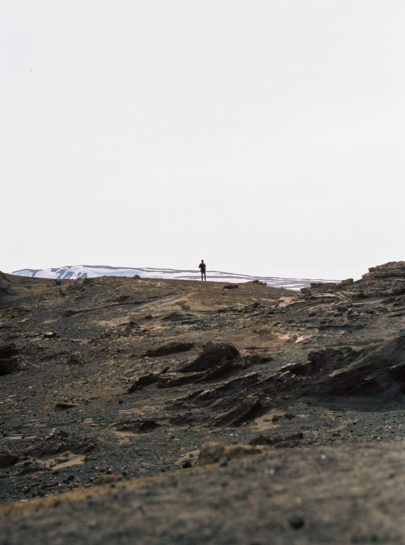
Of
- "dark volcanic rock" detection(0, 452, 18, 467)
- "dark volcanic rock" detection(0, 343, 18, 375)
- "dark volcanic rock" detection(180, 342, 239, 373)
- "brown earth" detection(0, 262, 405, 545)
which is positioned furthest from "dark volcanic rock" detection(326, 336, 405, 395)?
"dark volcanic rock" detection(0, 343, 18, 375)

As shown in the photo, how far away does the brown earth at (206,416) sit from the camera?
15.4ft

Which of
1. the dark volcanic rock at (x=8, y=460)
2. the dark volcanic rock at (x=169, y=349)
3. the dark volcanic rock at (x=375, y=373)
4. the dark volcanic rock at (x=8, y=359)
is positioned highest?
the dark volcanic rock at (x=375, y=373)

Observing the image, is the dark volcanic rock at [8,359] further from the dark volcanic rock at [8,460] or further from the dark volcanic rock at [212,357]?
the dark volcanic rock at [8,460]

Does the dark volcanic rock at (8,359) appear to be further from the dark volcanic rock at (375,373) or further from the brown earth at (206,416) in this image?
the dark volcanic rock at (375,373)

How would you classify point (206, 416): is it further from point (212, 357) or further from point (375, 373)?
point (212, 357)

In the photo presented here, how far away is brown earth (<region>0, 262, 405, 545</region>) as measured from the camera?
4.69 m

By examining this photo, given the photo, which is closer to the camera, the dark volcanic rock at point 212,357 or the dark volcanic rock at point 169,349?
the dark volcanic rock at point 212,357

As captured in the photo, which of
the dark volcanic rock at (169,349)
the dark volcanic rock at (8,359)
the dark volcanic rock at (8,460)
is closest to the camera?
the dark volcanic rock at (8,460)

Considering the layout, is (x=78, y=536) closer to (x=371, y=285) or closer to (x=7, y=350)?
(x=7, y=350)

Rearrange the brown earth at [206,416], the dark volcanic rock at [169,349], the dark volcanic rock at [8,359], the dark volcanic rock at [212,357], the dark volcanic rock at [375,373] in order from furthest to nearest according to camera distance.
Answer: the dark volcanic rock at [8,359] → the dark volcanic rock at [169,349] → the dark volcanic rock at [212,357] → the dark volcanic rock at [375,373] → the brown earth at [206,416]

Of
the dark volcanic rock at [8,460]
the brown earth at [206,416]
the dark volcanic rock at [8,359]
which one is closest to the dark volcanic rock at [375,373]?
the brown earth at [206,416]

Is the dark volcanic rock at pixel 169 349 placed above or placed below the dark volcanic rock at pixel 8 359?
above

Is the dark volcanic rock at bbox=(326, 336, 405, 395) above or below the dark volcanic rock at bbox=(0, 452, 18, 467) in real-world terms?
above

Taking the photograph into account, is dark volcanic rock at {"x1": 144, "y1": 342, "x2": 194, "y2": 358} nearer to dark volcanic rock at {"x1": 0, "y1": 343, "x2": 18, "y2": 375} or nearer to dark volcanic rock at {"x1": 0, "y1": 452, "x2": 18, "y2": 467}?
dark volcanic rock at {"x1": 0, "y1": 343, "x2": 18, "y2": 375}
